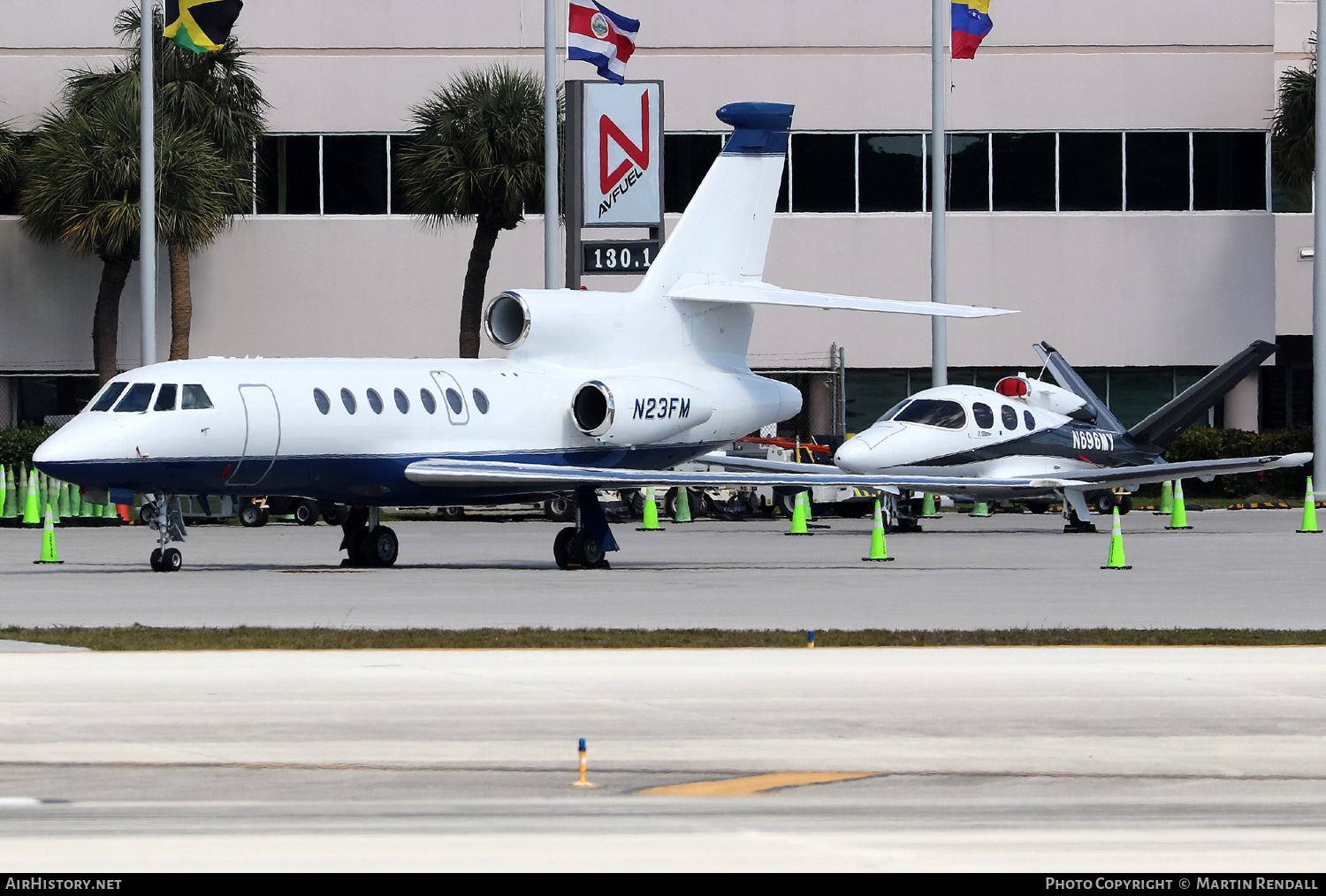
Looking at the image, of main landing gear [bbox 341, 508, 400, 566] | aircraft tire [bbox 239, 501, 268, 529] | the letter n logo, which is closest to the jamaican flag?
the letter n logo

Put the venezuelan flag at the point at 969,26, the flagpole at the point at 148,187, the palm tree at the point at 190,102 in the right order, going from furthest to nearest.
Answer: the palm tree at the point at 190,102 → the venezuelan flag at the point at 969,26 → the flagpole at the point at 148,187

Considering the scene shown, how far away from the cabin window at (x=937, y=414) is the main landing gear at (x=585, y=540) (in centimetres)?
904

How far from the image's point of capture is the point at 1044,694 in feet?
40.2

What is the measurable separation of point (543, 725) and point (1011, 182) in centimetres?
3936

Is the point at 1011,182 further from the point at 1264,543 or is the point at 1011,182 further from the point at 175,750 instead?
the point at 175,750

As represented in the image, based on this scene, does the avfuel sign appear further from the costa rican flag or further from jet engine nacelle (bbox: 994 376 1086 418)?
jet engine nacelle (bbox: 994 376 1086 418)

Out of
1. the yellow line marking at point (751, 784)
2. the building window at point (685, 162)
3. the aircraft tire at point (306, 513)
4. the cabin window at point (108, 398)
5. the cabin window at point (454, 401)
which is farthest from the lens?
the building window at point (685, 162)

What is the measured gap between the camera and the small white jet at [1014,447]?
31.5m

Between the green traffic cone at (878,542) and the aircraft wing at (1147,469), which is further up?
the aircraft wing at (1147,469)

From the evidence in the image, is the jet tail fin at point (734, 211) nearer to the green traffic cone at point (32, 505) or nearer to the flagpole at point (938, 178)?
the flagpole at point (938, 178)

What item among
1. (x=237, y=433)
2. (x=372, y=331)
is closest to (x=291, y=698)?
(x=237, y=433)

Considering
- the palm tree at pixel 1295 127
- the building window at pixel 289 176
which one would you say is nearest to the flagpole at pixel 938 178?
the palm tree at pixel 1295 127

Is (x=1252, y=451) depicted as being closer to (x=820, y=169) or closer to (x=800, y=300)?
(x=820, y=169)

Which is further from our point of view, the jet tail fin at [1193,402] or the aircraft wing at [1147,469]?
the jet tail fin at [1193,402]
